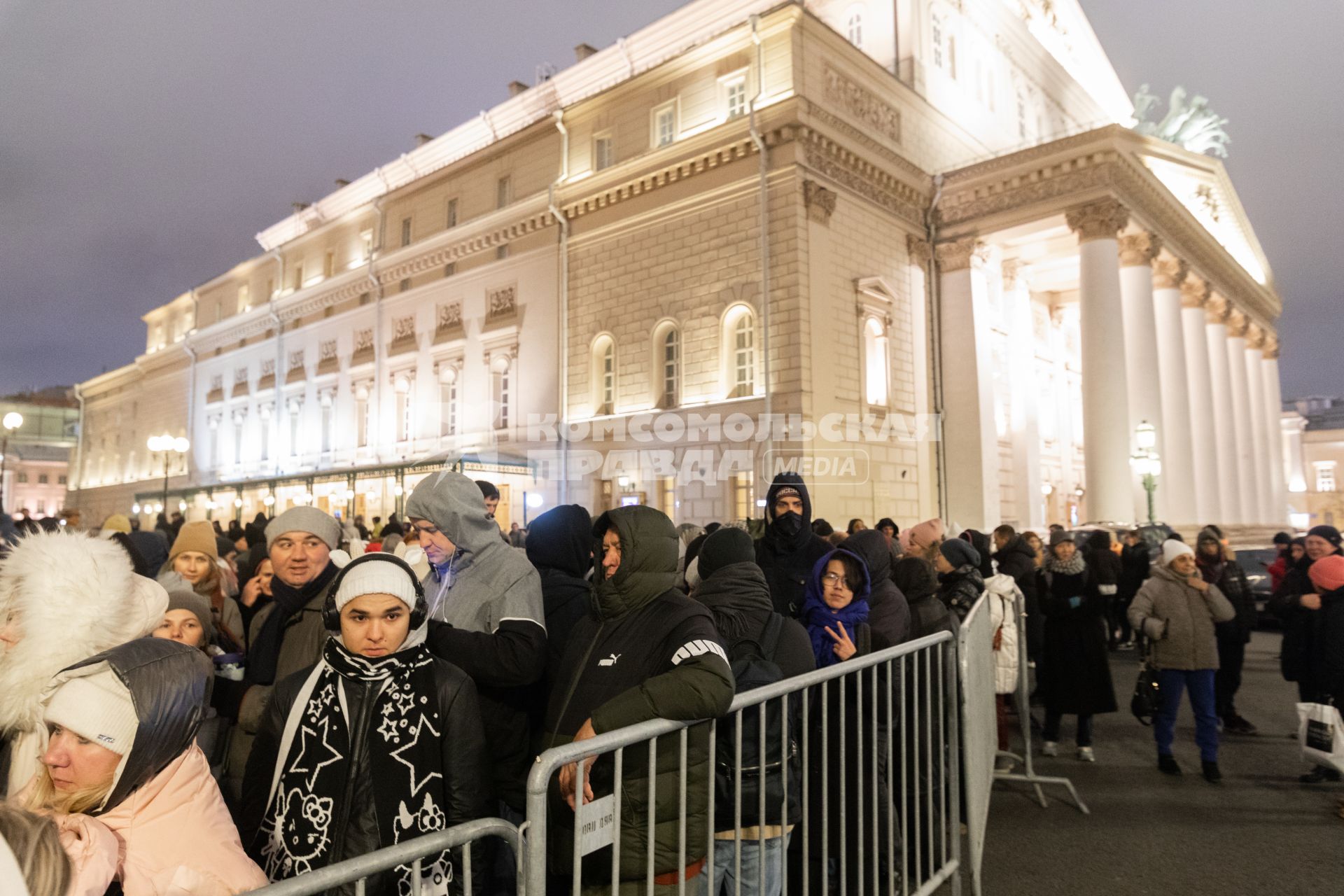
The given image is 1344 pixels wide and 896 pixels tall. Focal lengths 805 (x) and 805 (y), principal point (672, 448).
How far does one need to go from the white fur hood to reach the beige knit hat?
2.23 m

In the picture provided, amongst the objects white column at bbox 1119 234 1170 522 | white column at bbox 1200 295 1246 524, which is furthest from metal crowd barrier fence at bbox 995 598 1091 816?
white column at bbox 1200 295 1246 524

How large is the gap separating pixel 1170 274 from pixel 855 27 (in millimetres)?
12627

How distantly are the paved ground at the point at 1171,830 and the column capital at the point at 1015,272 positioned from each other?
2153 centimetres

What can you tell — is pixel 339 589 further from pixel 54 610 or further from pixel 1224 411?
pixel 1224 411

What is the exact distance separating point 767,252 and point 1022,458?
12.3m

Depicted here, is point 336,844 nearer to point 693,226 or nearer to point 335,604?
point 335,604

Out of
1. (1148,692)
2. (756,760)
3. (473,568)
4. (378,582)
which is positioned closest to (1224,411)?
(1148,692)

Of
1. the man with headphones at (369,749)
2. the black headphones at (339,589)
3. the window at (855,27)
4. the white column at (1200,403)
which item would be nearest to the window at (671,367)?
the window at (855,27)

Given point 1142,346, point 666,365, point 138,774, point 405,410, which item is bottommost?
point 138,774

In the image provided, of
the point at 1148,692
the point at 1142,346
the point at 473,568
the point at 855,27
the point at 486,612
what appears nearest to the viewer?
the point at 486,612

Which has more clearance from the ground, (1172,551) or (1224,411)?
(1224,411)

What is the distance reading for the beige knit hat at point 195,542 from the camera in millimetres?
4648

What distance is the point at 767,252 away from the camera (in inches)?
758

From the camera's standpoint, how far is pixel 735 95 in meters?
21.0
